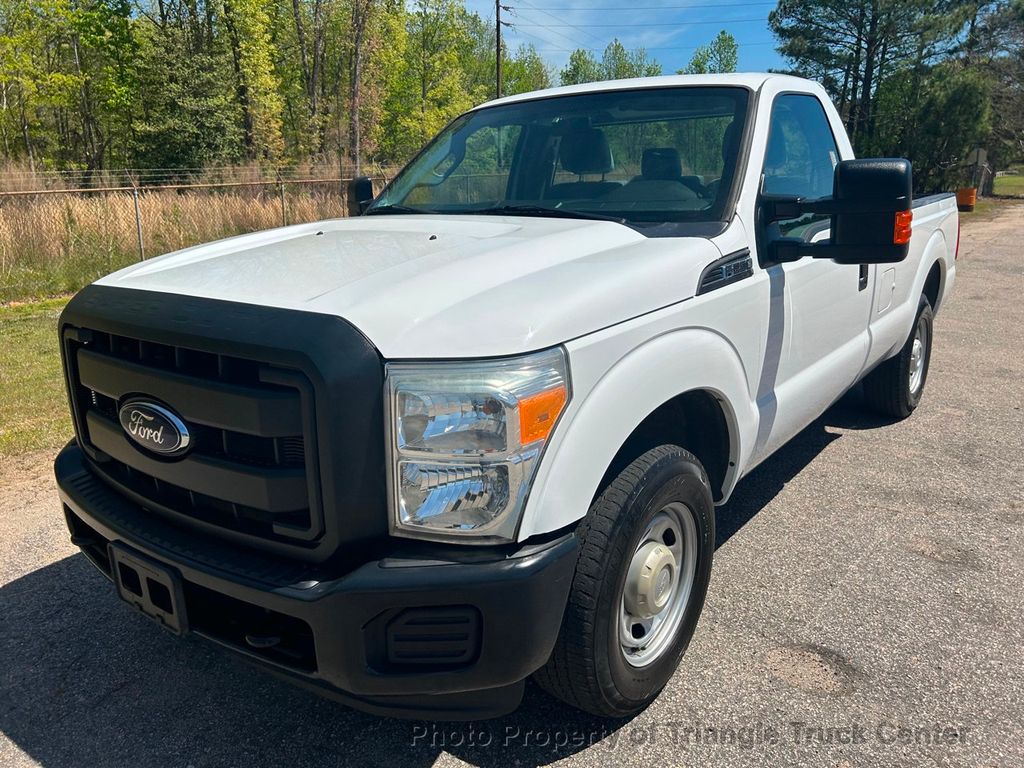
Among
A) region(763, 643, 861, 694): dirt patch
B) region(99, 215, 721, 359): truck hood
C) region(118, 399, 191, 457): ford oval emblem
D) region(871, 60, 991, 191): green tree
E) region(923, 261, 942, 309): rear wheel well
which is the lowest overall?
region(763, 643, 861, 694): dirt patch

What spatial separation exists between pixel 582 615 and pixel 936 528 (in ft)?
8.38

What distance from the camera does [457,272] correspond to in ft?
7.32

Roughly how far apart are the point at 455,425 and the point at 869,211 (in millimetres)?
1670

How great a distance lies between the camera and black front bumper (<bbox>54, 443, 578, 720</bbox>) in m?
1.85

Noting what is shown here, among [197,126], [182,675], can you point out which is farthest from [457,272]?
[197,126]

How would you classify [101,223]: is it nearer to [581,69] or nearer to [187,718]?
[187,718]

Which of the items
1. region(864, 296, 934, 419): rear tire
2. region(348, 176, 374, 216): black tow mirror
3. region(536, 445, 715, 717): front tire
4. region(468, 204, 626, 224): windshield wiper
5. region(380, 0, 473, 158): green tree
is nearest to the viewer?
region(536, 445, 715, 717): front tire

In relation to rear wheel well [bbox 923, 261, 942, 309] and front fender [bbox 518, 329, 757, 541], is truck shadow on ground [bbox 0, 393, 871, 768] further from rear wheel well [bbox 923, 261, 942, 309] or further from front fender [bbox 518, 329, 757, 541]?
rear wheel well [bbox 923, 261, 942, 309]

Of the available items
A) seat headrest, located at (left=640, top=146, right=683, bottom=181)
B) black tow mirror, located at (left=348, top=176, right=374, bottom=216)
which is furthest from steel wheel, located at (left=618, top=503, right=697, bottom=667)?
black tow mirror, located at (left=348, top=176, right=374, bottom=216)

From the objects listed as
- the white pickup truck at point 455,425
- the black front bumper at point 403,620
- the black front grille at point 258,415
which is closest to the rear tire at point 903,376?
the white pickup truck at point 455,425

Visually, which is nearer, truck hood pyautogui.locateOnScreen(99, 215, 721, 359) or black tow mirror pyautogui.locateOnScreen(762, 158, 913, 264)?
truck hood pyautogui.locateOnScreen(99, 215, 721, 359)

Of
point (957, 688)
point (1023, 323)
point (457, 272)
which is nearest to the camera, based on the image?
point (457, 272)

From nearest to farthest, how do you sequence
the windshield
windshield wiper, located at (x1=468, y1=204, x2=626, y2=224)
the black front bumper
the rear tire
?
the black front bumper → windshield wiper, located at (x1=468, y1=204, x2=626, y2=224) → the windshield → the rear tire

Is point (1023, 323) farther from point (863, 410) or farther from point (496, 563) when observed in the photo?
point (496, 563)
